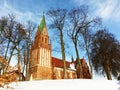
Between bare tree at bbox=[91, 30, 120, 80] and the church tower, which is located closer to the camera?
bare tree at bbox=[91, 30, 120, 80]

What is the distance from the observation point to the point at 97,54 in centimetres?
3441

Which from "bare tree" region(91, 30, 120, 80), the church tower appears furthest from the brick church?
"bare tree" region(91, 30, 120, 80)

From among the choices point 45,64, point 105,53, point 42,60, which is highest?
point 42,60

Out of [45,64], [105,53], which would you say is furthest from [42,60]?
[105,53]

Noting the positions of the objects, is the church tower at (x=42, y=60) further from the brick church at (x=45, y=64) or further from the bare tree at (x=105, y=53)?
the bare tree at (x=105, y=53)

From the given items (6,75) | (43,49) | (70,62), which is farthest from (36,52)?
(6,75)

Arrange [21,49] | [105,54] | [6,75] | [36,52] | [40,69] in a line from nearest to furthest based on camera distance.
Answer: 1. [6,75]
2. [21,49]
3. [105,54]
4. [40,69]
5. [36,52]

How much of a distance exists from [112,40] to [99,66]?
16.2ft

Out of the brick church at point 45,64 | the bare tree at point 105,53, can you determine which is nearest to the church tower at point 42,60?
the brick church at point 45,64

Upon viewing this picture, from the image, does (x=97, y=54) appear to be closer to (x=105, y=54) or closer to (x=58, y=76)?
(x=105, y=54)

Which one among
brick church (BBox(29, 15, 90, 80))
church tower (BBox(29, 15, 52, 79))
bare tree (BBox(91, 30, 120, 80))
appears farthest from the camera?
brick church (BBox(29, 15, 90, 80))

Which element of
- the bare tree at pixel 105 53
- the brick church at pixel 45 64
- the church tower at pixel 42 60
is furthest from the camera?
the brick church at pixel 45 64

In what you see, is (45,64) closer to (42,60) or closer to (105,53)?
(42,60)

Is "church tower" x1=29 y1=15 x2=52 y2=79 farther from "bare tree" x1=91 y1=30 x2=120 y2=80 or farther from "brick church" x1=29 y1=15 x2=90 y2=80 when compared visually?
"bare tree" x1=91 y1=30 x2=120 y2=80
